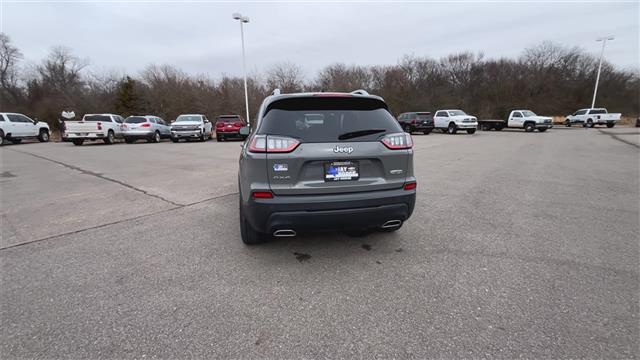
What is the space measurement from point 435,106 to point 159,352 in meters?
49.3

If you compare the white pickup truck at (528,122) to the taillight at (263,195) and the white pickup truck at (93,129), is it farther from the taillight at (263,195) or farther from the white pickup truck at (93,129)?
the white pickup truck at (93,129)

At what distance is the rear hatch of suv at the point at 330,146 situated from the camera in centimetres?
275

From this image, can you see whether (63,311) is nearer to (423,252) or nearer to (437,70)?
(423,252)

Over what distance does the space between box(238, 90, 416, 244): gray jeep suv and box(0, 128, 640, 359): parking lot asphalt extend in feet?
1.88

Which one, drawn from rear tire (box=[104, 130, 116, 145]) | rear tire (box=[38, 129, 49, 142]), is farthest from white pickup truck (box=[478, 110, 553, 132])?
rear tire (box=[38, 129, 49, 142])

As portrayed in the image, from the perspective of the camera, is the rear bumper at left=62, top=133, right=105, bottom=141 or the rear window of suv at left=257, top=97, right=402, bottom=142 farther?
the rear bumper at left=62, top=133, right=105, bottom=141

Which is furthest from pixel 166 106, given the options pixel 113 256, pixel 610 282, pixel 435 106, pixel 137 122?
pixel 610 282

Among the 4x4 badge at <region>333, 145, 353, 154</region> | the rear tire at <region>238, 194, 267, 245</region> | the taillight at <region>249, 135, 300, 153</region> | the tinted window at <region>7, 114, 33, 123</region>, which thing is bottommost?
the rear tire at <region>238, 194, 267, 245</region>

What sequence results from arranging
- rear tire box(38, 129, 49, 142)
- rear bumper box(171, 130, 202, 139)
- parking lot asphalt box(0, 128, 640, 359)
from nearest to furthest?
parking lot asphalt box(0, 128, 640, 359) < rear bumper box(171, 130, 202, 139) < rear tire box(38, 129, 49, 142)

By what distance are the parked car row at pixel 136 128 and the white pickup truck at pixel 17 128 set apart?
3.76m

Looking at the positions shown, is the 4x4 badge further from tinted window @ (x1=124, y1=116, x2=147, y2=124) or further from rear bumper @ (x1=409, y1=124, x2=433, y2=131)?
rear bumper @ (x1=409, y1=124, x2=433, y2=131)

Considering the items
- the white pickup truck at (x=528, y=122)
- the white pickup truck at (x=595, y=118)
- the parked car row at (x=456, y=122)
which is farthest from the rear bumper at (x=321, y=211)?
the white pickup truck at (x=595, y=118)

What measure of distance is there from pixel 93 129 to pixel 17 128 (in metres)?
7.25

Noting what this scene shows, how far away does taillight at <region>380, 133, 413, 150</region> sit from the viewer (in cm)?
299
